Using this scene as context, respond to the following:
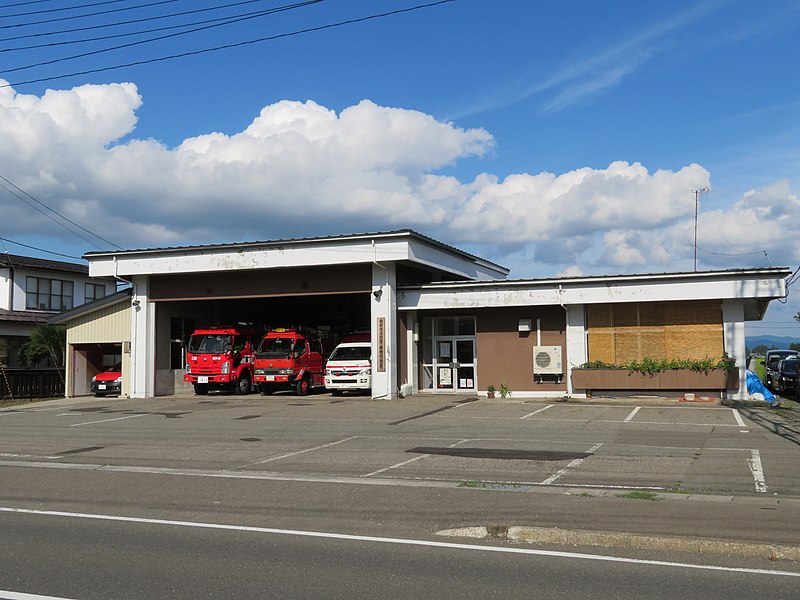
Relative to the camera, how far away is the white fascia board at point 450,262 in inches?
1091

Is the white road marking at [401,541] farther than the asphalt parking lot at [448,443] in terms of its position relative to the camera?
No

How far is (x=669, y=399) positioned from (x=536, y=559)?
19633mm

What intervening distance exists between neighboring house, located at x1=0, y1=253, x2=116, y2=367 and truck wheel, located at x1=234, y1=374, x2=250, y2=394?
59.1 feet

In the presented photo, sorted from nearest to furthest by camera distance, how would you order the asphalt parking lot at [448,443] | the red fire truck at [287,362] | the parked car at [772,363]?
the asphalt parking lot at [448,443], the red fire truck at [287,362], the parked car at [772,363]

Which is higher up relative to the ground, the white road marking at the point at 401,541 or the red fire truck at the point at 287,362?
the red fire truck at the point at 287,362

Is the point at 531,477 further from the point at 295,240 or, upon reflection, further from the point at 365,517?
the point at 295,240

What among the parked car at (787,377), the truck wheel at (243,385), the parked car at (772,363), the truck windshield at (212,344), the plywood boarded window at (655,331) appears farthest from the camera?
the parked car at (772,363)

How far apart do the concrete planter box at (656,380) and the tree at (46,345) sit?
95.7ft

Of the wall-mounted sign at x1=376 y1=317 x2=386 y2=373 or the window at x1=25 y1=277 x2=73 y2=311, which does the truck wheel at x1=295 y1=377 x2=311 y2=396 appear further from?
the window at x1=25 y1=277 x2=73 y2=311

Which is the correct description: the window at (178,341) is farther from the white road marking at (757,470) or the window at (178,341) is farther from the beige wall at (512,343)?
the white road marking at (757,470)

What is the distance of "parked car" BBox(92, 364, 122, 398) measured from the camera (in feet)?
107

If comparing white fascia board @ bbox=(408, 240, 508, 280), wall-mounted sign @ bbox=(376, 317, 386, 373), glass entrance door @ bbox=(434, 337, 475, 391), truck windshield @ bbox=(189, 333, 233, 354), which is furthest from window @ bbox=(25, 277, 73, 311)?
glass entrance door @ bbox=(434, 337, 475, 391)

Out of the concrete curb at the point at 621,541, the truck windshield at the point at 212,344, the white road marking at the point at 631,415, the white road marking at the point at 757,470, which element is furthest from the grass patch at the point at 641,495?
the truck windshield at the point at 212,344

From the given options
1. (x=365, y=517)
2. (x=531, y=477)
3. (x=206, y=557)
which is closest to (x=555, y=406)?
(x=531, y=477)
